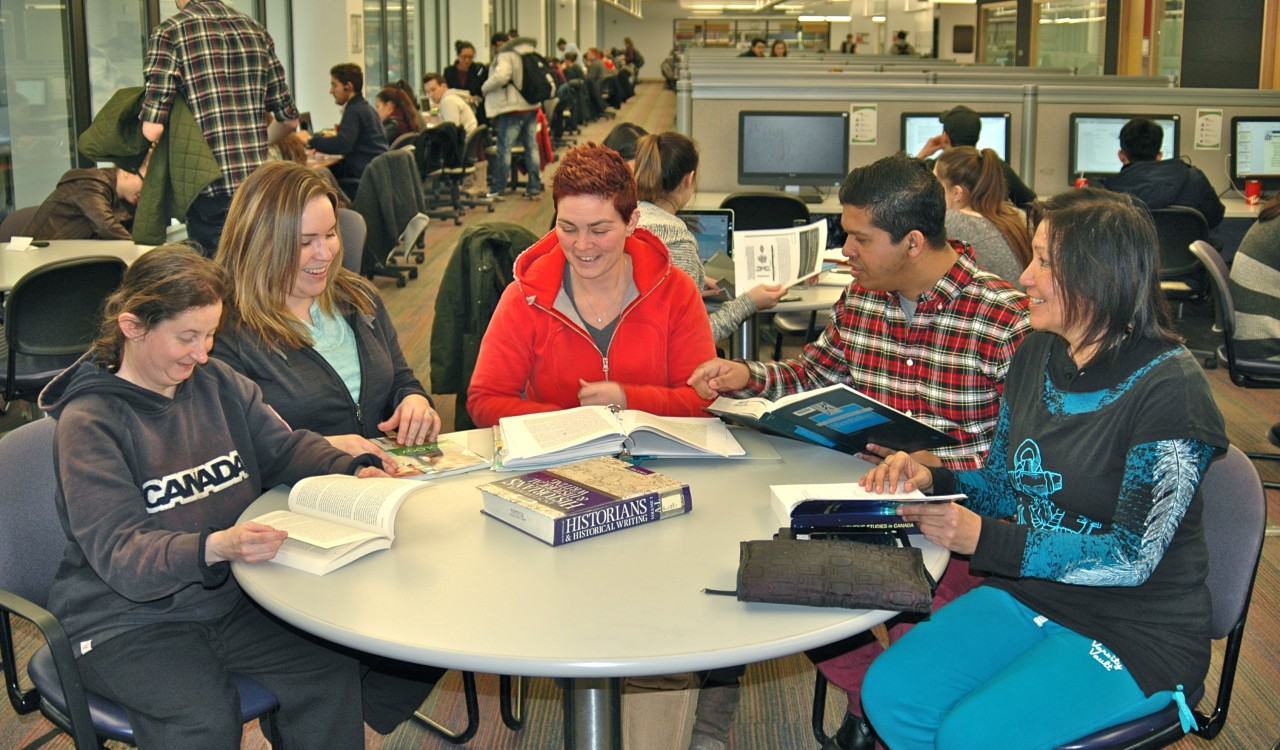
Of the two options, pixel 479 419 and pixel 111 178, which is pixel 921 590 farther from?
pixel 111 178

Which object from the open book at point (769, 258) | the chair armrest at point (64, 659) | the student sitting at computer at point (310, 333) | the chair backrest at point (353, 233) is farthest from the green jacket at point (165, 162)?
the chair armrest at point (64, 659)

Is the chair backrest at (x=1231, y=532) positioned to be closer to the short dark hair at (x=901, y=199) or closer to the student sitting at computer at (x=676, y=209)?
the short dark hair at (x=901, y=199)

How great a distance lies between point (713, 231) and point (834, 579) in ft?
9.17

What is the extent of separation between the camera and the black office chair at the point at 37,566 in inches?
64.2

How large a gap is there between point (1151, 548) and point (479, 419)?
4.22 ft

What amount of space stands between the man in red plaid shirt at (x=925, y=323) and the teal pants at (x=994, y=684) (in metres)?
0.36

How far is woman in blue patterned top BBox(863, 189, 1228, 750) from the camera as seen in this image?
5.07ft

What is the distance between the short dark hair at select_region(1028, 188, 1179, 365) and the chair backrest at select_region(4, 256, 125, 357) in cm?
275

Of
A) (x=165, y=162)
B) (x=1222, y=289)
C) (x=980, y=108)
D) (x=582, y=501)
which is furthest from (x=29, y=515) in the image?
(x=980, y=108)

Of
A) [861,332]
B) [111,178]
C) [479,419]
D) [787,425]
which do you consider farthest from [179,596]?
[111,178]

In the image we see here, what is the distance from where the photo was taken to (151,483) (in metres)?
1.69

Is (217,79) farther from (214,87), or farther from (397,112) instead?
(397,112)

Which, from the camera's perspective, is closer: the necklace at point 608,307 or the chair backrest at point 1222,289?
the necklace at point 608,307

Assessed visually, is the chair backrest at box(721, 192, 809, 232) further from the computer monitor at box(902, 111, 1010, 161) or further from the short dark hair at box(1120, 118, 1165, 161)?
the short dark hair at box(1120, 118, 1165, 161)
